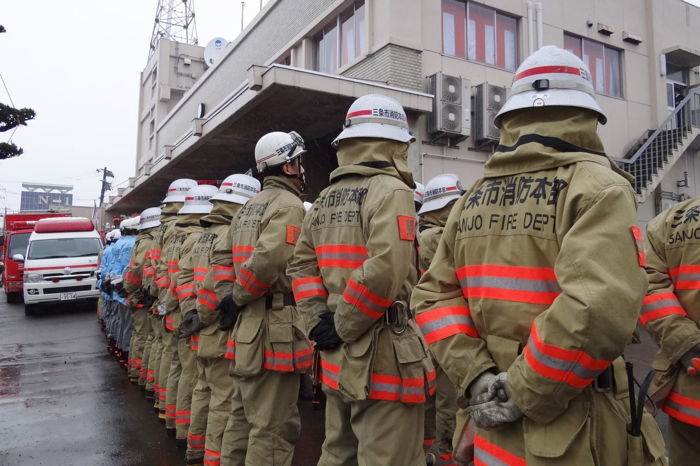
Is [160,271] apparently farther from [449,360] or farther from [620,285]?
[620,285]

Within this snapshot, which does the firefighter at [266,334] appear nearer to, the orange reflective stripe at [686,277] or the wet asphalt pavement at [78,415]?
the wet asphalt pavement at [78,415]

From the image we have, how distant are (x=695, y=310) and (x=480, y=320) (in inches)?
64.3

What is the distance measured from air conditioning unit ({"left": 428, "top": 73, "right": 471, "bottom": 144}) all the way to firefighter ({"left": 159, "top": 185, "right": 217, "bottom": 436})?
637cm

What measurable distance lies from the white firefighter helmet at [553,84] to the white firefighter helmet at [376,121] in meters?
1.12

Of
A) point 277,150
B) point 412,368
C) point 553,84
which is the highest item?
point 277,150

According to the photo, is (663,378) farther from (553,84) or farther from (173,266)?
(173,266)

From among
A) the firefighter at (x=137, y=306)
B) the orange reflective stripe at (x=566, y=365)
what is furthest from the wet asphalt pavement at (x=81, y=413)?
the orange reflective stripe at (x=566, y=365)

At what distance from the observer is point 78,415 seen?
6070 millimetres

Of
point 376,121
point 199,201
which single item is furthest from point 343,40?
point 376,121

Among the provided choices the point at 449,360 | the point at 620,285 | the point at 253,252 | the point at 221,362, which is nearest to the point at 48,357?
the point at 221,362

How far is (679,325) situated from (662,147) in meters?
14.3

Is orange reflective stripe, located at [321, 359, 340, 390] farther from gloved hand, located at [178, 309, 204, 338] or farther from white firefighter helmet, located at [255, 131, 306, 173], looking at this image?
gloved hand, located at [178, 309, 204, 338]

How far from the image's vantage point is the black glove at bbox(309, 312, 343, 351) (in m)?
2.87

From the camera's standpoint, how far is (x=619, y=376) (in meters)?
1.75
